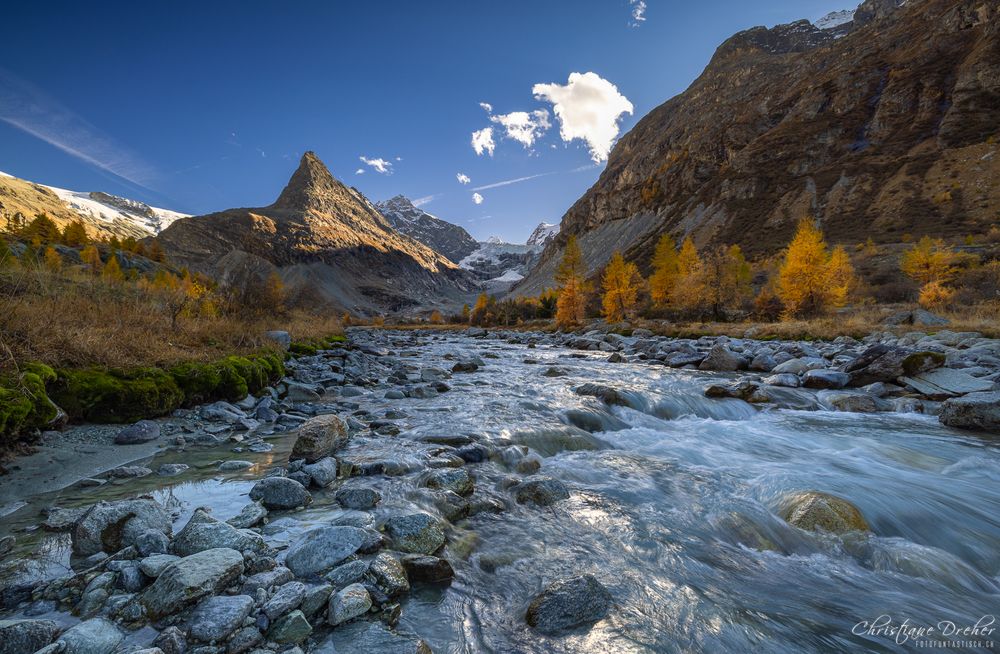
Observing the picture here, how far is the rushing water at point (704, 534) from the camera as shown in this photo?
9.48 feet

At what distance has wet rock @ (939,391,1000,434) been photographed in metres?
7.42

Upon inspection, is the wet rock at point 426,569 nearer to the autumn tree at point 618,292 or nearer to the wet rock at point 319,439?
the wet rock at point 319,439

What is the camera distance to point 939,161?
6700 cm

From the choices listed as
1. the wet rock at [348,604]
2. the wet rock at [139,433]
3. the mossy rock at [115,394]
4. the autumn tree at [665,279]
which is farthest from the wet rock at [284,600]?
the autumn tree at [665,279]

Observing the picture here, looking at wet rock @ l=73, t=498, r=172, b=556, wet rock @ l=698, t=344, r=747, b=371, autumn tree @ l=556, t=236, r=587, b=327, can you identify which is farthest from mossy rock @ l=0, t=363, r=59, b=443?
autumn tree @ l=556, t=236, r=587, b=327

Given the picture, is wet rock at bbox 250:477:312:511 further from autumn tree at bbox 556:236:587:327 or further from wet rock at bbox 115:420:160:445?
autumn tree at bbox 556:236:587:327

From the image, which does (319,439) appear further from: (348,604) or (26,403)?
(348,604)

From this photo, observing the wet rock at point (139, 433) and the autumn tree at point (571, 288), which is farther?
the autumn tree at point (571, 288)

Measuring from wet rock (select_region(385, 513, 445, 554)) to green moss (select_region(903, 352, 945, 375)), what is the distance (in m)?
13.0

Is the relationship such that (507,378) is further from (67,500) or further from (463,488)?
(67,500)

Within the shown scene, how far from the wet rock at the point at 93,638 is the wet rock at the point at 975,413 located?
12.0 metres

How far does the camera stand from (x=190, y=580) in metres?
2.40

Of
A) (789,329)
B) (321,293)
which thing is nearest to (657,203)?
(789,329)

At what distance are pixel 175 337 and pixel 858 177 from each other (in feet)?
336
